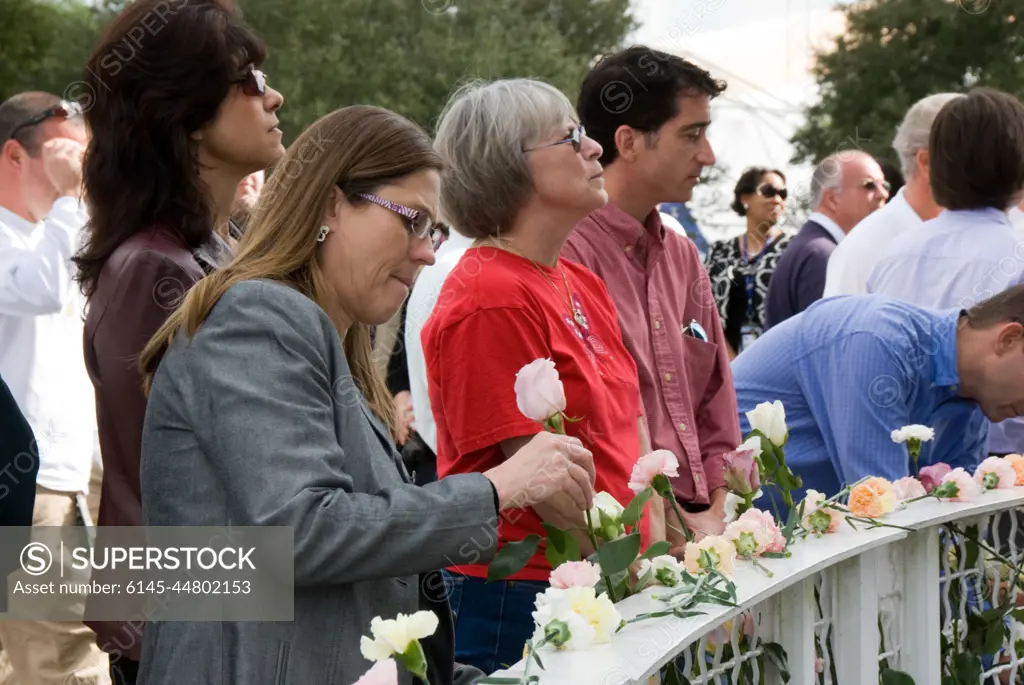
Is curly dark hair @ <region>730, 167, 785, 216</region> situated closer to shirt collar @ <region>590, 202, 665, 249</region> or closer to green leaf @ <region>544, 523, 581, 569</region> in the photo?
shirt collar @ <region>590, 202, 665, 249</region>

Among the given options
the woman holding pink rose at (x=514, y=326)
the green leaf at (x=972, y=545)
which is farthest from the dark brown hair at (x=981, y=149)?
the woman holding pink rose at (x=514, y=326)

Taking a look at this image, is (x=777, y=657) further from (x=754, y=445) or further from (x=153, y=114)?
(x=153, y=114)

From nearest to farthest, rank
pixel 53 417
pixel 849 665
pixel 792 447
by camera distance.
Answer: pixel 849 665 < pixel 792 447 < pixel 53 417

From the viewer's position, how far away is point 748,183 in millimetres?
8648

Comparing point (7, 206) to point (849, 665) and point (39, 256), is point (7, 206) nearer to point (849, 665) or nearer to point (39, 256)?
point (39, 256)

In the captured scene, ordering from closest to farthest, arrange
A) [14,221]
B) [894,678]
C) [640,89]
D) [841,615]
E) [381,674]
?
1. [381,674]
2. [841,615]
3. [894,678]
4. [640,89]
5. [14,221]

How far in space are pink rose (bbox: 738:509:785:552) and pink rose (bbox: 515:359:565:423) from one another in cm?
44

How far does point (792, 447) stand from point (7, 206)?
2.52m

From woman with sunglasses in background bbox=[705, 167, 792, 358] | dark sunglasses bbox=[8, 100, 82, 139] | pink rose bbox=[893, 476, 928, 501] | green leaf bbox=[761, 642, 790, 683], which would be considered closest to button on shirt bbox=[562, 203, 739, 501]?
pink rose bbox=[893, 476, 928, 501]

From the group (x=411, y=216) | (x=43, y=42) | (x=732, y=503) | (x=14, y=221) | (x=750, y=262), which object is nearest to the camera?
(x=411, y=216)

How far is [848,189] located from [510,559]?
5.13 metres

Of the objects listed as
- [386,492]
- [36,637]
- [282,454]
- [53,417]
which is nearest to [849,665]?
[386,492]

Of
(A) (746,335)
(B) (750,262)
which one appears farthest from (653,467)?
(B) (750,262)

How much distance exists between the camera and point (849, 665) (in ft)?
8.37
